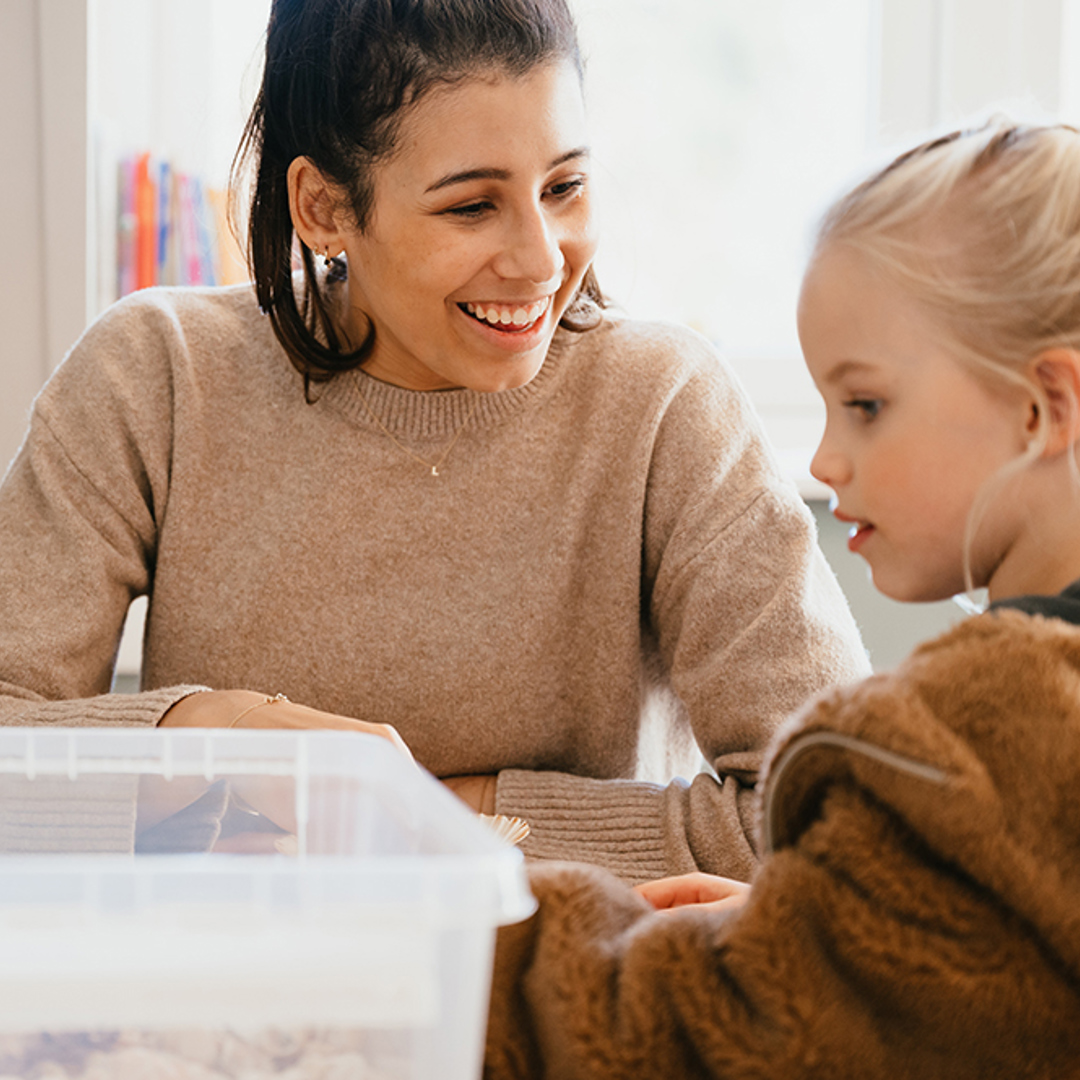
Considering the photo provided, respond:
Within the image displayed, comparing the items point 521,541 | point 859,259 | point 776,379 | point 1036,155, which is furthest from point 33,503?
point 776,379

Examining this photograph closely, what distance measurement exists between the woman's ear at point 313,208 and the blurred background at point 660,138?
0.59 metres

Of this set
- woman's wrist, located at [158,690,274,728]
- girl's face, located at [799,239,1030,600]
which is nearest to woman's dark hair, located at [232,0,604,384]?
woman's wrist, located at [158,690,274,728]

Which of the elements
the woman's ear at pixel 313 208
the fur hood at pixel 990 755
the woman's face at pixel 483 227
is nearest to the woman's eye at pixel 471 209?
the woman's face at pixel 483 227

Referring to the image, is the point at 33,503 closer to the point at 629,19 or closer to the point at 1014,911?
the point at 1014,911

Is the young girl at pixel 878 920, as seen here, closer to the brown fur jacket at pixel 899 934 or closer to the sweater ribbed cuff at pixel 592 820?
the brown fur jacket at pixel 899 934

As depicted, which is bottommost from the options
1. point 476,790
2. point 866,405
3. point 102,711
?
point 476,790

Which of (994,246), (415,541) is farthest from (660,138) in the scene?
(994,246)

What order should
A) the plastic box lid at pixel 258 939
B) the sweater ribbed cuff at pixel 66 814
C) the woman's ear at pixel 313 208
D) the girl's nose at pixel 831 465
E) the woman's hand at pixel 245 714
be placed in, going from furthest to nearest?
1. the woman's ear at pixel 313 208
2. the woman's hand at pixel 245 714
3. the girl's nose at pixel 831 465
4. the sweater ribbed cuff at pixel 66 814
5. the plastic box lid at pixel 258 939

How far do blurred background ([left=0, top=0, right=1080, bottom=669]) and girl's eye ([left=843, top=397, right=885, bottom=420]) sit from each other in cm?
104

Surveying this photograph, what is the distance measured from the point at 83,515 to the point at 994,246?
0.86 metres

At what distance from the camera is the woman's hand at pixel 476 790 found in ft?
3.81

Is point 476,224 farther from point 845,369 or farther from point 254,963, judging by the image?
point 254,963

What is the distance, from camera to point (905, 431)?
2.43 feet

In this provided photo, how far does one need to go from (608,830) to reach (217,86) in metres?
1.45
